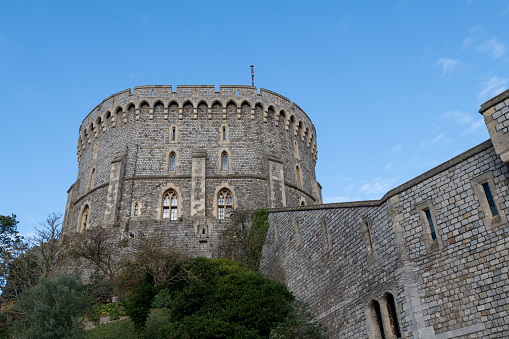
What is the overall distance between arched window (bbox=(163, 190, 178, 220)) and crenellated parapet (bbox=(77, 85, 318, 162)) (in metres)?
5.97

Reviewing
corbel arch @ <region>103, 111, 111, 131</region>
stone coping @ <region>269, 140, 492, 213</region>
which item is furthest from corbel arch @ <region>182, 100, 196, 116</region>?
stone coping @ <region>269, 140, 492, 213</region>

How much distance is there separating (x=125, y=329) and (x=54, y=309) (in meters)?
4.15

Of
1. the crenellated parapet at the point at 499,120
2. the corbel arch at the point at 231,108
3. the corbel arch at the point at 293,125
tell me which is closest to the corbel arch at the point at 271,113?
the corbel arch at the point at 293,125

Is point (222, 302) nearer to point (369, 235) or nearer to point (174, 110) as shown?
point (369, 235)

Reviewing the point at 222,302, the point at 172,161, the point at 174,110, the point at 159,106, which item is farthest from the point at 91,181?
the point at 222,302

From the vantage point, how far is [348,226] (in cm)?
1708

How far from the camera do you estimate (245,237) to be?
25.9 meters

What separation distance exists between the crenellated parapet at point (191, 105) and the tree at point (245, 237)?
9699 mm

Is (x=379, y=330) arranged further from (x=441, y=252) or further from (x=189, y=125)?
(x=189, y=125)

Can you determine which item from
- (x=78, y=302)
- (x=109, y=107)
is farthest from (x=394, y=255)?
(x=109, y=107)

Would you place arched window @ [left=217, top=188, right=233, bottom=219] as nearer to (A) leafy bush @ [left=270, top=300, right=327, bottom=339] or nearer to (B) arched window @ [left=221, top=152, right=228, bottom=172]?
(B) arched window @ [left=221, top=152, right=228, bottom=172]

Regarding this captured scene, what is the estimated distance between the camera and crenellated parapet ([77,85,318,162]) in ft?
109

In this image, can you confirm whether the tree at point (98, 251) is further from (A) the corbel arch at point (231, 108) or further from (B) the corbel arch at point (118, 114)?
(A) the corbel arch at point (231, 108)

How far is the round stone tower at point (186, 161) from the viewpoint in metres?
30.0
